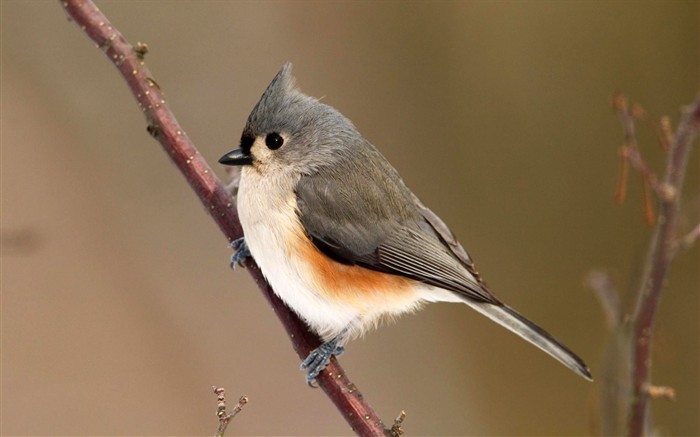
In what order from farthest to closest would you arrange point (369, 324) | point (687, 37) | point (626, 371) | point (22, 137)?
point (22, 137) → point (687, 37) → point (369, 324) → point (626, 371)

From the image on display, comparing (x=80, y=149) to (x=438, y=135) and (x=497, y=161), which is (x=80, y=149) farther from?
(x=497, y=161)

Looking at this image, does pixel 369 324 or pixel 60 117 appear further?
pixel 60 117

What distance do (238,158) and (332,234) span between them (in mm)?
330

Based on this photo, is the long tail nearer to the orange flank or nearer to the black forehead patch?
the orange flank

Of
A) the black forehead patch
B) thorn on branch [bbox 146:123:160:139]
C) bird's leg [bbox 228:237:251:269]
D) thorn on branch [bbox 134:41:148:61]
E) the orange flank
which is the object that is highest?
thorn on branch [bbox 134:41:148:61]

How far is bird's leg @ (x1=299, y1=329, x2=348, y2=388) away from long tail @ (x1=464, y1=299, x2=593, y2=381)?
40 cm

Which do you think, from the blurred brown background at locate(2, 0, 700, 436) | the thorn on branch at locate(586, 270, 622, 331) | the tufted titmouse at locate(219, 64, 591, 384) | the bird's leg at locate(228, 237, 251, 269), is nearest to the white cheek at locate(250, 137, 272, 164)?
the tufted titmouse at locate(219, 64, 591, 384)

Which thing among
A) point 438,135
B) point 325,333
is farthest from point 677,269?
point 325,333

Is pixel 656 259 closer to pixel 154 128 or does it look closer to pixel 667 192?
pixel 667 192

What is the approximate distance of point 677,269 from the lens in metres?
3.05

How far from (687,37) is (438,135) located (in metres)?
1.13

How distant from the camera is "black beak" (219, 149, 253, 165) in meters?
1.93

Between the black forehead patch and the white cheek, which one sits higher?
the black forehead patch

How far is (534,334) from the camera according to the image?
1887 mm
